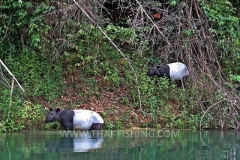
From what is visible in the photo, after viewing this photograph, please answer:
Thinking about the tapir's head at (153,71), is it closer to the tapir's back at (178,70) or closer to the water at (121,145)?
the tapir's back at (178,70)

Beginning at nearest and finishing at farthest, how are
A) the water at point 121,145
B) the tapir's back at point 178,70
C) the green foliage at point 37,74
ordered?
the water at point 121,145 < the green foliage at point 37,74 < the tapir's back at point 178,70

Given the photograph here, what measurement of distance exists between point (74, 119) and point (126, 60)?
7.19 ft

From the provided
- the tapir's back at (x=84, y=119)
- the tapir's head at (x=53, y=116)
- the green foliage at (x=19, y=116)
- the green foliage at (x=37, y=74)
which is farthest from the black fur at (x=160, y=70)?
the tapir's head at (x=53, y=116)

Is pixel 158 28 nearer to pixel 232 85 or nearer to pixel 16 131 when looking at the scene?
pixel 232 85

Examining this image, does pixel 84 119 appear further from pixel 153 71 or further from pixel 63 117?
pixel 153 71

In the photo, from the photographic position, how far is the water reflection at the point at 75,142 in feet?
27.9

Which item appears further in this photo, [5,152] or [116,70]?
[116,70]

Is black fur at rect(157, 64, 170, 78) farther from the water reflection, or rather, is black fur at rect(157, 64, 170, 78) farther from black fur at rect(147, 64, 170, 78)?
the water reflection

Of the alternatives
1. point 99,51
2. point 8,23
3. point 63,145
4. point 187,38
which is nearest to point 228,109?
point 187,38

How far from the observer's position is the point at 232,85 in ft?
42.9

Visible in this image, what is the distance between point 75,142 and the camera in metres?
9.30

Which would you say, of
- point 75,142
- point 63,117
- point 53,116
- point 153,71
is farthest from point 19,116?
point 153,71

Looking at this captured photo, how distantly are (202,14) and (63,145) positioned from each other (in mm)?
6724

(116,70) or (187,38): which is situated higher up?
(187,38)
